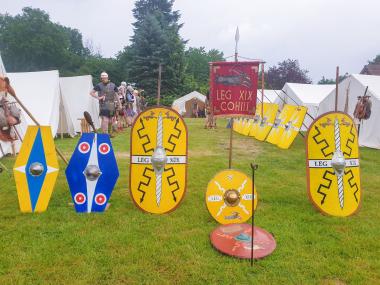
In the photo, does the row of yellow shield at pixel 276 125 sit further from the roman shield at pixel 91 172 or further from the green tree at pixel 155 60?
the green tree at pixel 155 60

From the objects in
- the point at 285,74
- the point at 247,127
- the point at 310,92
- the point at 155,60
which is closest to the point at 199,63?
the point at 285,74

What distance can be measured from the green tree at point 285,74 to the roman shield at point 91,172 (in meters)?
32.4

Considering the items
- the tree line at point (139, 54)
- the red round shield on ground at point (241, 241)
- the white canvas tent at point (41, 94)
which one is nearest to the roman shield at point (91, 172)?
the red round shield on ground at point (241, 241)

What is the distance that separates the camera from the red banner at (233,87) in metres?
3.78

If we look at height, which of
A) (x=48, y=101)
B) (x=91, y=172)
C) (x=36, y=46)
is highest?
(x=36, y=46)

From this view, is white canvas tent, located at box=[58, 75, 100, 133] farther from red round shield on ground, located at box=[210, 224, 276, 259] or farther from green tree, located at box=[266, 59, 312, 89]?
green tree, located at box=[266, 59, 312, 89]

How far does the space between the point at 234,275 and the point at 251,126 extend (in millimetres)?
9481

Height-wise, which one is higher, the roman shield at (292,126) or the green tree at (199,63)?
the green tree at (199,63)

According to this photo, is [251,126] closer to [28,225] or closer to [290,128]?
[290,128]

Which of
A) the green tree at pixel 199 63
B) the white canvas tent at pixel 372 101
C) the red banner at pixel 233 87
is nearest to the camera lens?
the red banner at pixel 233 87

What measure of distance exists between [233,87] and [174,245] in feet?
6.67

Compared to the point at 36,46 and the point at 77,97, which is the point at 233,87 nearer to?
the point at 77,97

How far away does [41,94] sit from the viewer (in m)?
9.18

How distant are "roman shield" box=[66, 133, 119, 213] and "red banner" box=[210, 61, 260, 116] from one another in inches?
57.0
